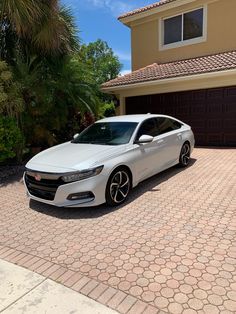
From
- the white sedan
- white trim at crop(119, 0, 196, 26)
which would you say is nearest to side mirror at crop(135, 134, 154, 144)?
the white sedan

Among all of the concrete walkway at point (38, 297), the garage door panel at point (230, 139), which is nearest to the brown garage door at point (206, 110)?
the garage door panel at point (230, 139)

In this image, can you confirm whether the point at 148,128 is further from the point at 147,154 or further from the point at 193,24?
the point at 193,24

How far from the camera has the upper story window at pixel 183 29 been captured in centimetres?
1251

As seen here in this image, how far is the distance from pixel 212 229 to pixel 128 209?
58.3 inches

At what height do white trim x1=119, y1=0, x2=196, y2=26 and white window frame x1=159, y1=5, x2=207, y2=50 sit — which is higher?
white trim x1=119, y1=0, x2=196, y2=26

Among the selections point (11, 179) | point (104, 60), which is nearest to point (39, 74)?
point (11, 179)

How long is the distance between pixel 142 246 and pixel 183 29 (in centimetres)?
1185

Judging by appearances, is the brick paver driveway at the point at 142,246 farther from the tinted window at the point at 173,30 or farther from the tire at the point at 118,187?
the tinted window at the point at 173,30

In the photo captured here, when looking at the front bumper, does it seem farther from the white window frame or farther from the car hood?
the white window frame

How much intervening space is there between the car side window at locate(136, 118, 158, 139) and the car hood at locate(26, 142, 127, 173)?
0.77 metres

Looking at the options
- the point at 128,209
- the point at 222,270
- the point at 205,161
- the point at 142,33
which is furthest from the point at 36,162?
the point at 142,33

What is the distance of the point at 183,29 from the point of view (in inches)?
514

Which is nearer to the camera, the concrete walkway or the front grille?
the concrete walkway

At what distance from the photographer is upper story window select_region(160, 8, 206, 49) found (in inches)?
492
